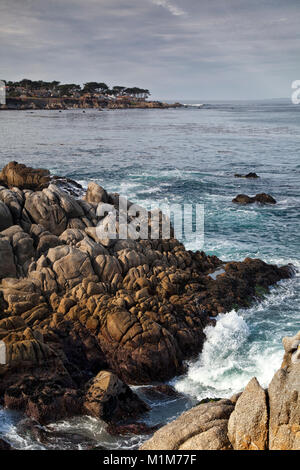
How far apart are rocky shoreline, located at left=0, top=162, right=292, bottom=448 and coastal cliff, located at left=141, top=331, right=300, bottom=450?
1125 mm

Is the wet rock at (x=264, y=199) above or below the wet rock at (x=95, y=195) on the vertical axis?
below

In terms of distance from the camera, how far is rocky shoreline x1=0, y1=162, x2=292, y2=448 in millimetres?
14328

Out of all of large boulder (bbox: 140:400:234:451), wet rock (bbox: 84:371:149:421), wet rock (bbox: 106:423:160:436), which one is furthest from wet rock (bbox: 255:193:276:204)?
large boulder (bbox: 140:400:234:451)

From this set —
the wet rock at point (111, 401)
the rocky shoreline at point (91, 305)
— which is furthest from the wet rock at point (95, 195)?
the wet rock at point (111, 401)

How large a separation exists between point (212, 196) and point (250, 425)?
36.3 metres

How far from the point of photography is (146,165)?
192 ft

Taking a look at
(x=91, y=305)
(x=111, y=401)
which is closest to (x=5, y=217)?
(x=91, y=305)

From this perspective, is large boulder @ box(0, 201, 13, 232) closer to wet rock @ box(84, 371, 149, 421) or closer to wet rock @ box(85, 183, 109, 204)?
wet rock @ box(85, 183, 109, 204)

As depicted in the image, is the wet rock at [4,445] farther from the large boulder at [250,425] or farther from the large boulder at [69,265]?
the large boulder at [69,265]

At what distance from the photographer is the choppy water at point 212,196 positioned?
1573 centimetres

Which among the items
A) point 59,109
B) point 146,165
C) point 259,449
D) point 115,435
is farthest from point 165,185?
point 59,109

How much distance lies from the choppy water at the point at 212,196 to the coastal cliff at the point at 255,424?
11.9 ft

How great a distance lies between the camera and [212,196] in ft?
145

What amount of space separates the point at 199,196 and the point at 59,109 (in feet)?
537
